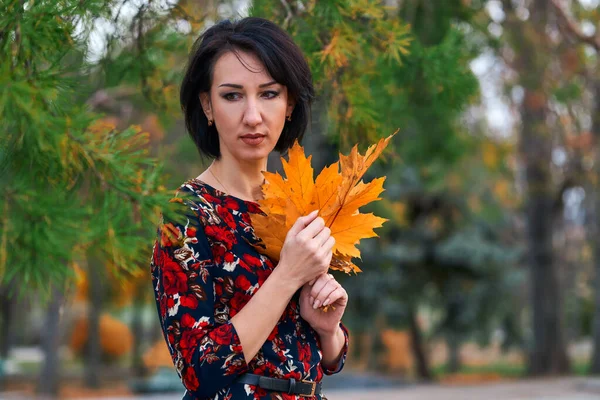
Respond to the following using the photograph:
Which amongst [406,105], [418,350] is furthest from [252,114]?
[418,350]

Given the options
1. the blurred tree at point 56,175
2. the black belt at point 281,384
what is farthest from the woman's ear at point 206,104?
the black belt at point 281,384

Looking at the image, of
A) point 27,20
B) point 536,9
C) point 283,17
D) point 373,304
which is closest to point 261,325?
point 27,20

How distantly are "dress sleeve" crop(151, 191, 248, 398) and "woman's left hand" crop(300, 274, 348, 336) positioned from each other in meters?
0.22

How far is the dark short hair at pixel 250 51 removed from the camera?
1.90 meters

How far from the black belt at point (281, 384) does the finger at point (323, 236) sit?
1.06 ft

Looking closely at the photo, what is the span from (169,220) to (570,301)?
28.2 meters

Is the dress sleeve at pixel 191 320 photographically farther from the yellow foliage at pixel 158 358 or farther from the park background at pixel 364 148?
the yellow foliage at pixel 158 358

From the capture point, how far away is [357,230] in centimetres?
186

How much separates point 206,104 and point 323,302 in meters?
0.57

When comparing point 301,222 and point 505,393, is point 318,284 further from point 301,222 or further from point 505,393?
point 505,393

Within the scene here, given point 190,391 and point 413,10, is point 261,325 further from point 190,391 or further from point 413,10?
point 413,10

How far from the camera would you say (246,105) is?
1.88 meters

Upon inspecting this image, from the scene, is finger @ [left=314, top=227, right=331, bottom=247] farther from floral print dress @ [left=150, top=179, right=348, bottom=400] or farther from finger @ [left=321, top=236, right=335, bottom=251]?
floral print dress @ [left=150, top=179, right=348, bottom=400]

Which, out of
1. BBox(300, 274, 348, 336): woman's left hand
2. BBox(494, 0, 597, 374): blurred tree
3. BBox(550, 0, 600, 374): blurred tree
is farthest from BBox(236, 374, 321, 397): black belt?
BBox(550, 0, 600, 374): blurred tree
